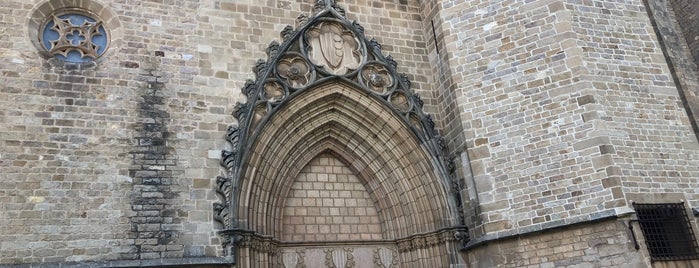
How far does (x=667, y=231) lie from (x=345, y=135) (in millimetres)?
4905

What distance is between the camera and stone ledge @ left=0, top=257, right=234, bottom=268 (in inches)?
274

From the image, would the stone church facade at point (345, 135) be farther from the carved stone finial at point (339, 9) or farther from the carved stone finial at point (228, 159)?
the carved stone finial at point (339, 9)

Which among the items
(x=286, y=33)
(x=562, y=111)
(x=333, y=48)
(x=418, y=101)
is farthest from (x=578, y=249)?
(x=286, y=33)

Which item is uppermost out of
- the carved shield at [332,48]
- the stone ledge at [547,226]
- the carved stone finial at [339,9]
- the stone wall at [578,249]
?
the carved stone finial at [339,9]

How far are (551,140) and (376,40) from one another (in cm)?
346

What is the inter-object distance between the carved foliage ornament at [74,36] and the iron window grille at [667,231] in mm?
7736

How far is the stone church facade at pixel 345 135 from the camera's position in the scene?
7605 millimetres

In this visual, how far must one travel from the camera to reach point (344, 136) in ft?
32.1

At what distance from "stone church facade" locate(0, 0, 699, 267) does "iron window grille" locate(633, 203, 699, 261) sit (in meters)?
0.02

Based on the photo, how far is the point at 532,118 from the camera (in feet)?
28.5

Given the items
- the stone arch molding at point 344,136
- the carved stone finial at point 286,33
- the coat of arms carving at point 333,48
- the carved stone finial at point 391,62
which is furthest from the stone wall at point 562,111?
the carved stone finial at point 286,33

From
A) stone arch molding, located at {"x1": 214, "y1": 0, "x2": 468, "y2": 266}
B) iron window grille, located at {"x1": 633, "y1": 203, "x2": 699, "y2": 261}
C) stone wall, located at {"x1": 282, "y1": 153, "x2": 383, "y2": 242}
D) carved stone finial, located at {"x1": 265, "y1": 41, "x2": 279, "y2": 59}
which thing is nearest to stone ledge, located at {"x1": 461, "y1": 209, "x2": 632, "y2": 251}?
iron window grille, located at {"x1": 633, "y1": 203, "x2": 699, "y2": 261}

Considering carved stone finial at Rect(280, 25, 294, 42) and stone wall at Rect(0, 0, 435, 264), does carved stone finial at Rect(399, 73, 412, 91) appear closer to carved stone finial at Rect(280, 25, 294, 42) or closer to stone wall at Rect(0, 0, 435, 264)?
carved stone finial at Rect(280, 25, 294, 42)

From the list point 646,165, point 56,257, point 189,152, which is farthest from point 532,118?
point 56,257
